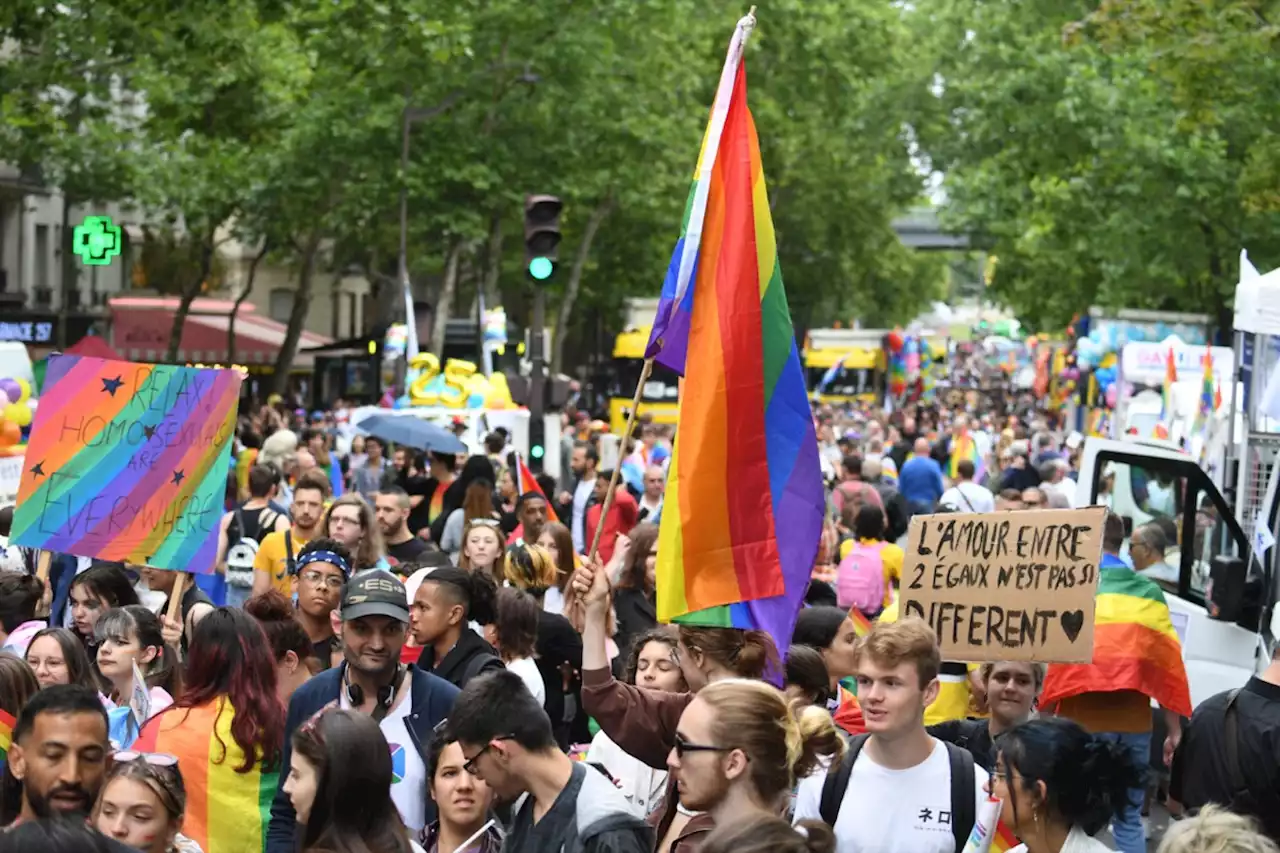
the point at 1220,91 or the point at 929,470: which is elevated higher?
the point at 1220,91

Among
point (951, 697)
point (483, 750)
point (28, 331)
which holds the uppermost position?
point (483, 750)

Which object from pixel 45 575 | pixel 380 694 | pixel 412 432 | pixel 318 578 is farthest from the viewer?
pixel 412 432

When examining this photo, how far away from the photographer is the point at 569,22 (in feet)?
124

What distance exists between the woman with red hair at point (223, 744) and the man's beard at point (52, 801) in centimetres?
103

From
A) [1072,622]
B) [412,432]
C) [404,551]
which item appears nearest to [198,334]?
[412,432]

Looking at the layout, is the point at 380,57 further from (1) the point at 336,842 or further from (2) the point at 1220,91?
(1) the point at 336,842

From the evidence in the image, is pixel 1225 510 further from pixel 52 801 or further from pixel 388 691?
pixel 52 801

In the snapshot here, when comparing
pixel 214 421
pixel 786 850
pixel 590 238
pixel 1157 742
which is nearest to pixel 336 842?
pixel 786 850

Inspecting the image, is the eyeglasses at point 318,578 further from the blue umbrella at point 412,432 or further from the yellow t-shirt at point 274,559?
the blue umbrella at point 412,432

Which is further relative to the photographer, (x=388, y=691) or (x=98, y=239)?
(x=98, y=239)

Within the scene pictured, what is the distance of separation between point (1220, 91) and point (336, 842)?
57.1 ft

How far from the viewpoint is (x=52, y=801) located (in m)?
5.17

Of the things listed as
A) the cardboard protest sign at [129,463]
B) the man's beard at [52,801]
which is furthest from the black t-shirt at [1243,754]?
the cardboard protest sign at [129,463]

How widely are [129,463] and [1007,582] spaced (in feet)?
14.6
